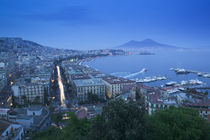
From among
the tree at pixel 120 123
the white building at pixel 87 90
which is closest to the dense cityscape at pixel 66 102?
the white building at pixel 87 90

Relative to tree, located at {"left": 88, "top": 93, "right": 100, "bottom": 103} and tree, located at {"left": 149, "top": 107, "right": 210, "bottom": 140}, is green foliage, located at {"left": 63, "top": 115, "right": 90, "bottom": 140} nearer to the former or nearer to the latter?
tree, located at {"left": 149, "top": 107, "right": 210, "bottom": 140}

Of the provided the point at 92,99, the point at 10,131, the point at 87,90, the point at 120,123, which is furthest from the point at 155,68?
the point at 120,123

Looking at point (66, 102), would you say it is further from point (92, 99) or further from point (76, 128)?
point (76, 128)

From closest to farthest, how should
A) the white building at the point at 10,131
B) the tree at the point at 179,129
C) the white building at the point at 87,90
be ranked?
the tree at the point at 179,129 → the white building at the point at 10,131 → the white building at the point at 87,90

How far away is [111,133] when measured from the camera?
4855 mm

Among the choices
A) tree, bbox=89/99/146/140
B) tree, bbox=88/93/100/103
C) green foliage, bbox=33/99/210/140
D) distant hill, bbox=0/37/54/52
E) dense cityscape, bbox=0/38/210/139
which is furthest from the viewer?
distant hill, bbox=0/37/54/52

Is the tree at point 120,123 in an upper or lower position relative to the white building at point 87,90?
upper

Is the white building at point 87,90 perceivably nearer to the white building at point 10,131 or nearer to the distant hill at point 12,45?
the white building at point 10,131

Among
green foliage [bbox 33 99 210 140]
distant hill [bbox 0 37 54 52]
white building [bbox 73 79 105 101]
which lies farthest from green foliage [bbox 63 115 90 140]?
distant hill [bbox 0 37 54 52]

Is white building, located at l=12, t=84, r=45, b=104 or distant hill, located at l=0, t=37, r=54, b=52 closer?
white building, located at l=12, t=84, r=45, b=104

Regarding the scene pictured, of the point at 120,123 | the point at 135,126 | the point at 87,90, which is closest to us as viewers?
the point at 135,126

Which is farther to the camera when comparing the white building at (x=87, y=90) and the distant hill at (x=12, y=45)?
the distant hill at (x=12, y=45)

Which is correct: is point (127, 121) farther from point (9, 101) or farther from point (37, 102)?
point (9, 101)

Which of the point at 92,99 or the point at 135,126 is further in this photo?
the point at 92,99
